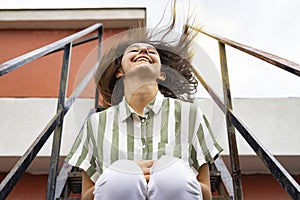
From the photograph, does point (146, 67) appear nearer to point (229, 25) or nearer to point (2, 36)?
point (229, 25)

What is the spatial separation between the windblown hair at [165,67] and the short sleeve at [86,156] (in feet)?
1.07

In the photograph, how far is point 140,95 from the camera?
1521mm

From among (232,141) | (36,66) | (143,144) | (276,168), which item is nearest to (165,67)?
(232,141)

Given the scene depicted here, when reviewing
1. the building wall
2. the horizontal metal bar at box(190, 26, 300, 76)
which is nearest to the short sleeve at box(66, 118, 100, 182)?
the horizontal metal bar at box(190, 26, 300, 76)

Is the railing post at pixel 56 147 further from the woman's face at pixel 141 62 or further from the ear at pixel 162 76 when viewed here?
the ear at pixel 162 76

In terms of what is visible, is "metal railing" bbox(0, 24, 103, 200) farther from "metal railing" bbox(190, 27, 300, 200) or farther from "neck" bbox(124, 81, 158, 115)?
"metal railing" bbox(190, 27, 300, 200)

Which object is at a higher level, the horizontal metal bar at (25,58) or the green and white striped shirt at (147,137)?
the horizontal metal bar at (25,58)

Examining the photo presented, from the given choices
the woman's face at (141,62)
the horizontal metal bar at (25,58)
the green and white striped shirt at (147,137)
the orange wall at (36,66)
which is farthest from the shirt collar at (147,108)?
the orange wall at (36,66)

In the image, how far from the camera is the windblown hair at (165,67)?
176 centimetres

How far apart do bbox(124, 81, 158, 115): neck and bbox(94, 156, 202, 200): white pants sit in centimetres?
48

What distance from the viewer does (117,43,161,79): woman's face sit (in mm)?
1508

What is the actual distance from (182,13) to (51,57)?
180cm

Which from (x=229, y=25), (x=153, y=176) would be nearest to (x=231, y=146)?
(x=153, y=176)

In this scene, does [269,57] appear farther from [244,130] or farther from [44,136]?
[44,136]
